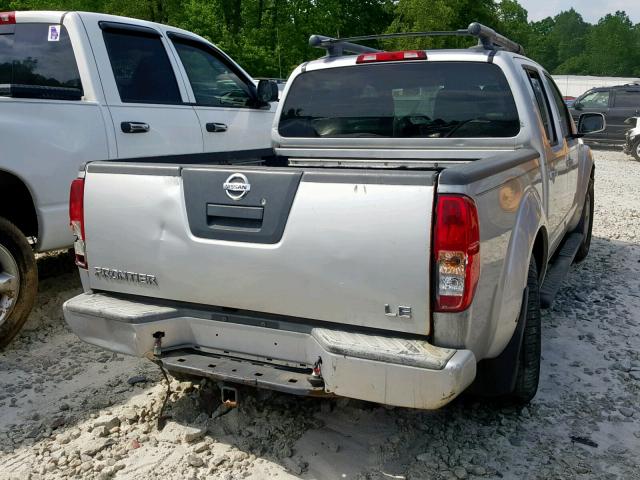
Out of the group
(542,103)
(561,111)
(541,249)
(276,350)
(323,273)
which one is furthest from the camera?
(561,111)

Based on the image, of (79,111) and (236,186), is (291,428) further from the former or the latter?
(79,111)

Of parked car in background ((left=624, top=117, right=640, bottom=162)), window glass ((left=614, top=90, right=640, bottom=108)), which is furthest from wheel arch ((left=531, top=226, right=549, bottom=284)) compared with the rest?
window glass ((left=614, top=90, right=640, bottom=108))

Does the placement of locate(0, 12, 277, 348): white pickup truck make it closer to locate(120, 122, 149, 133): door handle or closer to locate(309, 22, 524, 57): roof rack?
locate(120, 122, 149, 133): door handle

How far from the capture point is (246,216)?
277cm

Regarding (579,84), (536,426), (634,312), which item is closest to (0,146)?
(536,426)

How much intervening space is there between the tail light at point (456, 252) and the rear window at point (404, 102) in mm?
1716

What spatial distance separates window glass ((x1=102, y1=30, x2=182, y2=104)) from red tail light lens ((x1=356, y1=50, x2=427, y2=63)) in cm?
184

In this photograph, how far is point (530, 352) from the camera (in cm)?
332

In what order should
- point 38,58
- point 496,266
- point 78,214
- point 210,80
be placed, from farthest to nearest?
1. point 210,80
2. point 38,58
3. point 78,214
4. point 496,266

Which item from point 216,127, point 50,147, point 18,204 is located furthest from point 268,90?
point 18,204

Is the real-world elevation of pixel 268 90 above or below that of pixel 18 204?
above

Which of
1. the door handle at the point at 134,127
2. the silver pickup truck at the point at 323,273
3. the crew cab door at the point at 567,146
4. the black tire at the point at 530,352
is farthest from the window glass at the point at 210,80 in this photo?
the black tire at the point at 530,352

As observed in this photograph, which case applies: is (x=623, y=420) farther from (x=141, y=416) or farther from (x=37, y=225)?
(x=37, y=225)

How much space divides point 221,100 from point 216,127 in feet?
1.28
